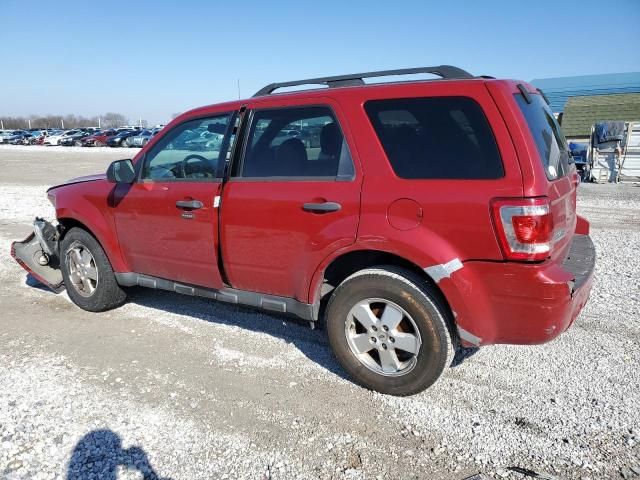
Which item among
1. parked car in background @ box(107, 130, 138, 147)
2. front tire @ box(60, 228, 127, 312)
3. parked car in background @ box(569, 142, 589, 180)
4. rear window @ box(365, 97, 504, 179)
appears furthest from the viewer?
parked car in background @ box(107, 130, 138, 147)

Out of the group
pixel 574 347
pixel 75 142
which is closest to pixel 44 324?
pixel 574 347

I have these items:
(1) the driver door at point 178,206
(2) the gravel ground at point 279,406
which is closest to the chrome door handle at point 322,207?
(1) the driver door at point 178,206

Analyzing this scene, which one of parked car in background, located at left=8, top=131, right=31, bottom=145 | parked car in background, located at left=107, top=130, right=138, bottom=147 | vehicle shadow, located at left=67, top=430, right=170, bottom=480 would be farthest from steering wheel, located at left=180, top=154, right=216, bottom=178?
parked car in background, located at left=8, top=131, right=31, bottom=145

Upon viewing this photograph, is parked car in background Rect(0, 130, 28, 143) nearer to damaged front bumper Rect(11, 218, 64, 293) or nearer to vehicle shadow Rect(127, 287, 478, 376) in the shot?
damaged front bumper Rect(11, 218, 64, 293)

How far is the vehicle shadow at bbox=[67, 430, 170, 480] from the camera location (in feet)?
7.92

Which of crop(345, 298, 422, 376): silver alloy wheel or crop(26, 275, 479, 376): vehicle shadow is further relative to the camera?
crop(26, 275, 479, 376): vehicle shadow

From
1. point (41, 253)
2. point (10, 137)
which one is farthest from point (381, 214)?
point (10, 137)

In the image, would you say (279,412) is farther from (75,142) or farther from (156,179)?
(75,142)

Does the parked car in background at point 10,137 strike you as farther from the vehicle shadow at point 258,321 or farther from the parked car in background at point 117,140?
the vehicle shadow at point 258,321

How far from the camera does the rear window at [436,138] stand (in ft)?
8.68

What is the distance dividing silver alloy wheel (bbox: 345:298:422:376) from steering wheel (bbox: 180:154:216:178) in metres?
1.54

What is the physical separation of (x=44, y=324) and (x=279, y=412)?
269 cm

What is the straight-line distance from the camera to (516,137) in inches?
102

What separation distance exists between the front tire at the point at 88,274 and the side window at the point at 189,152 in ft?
3.13
